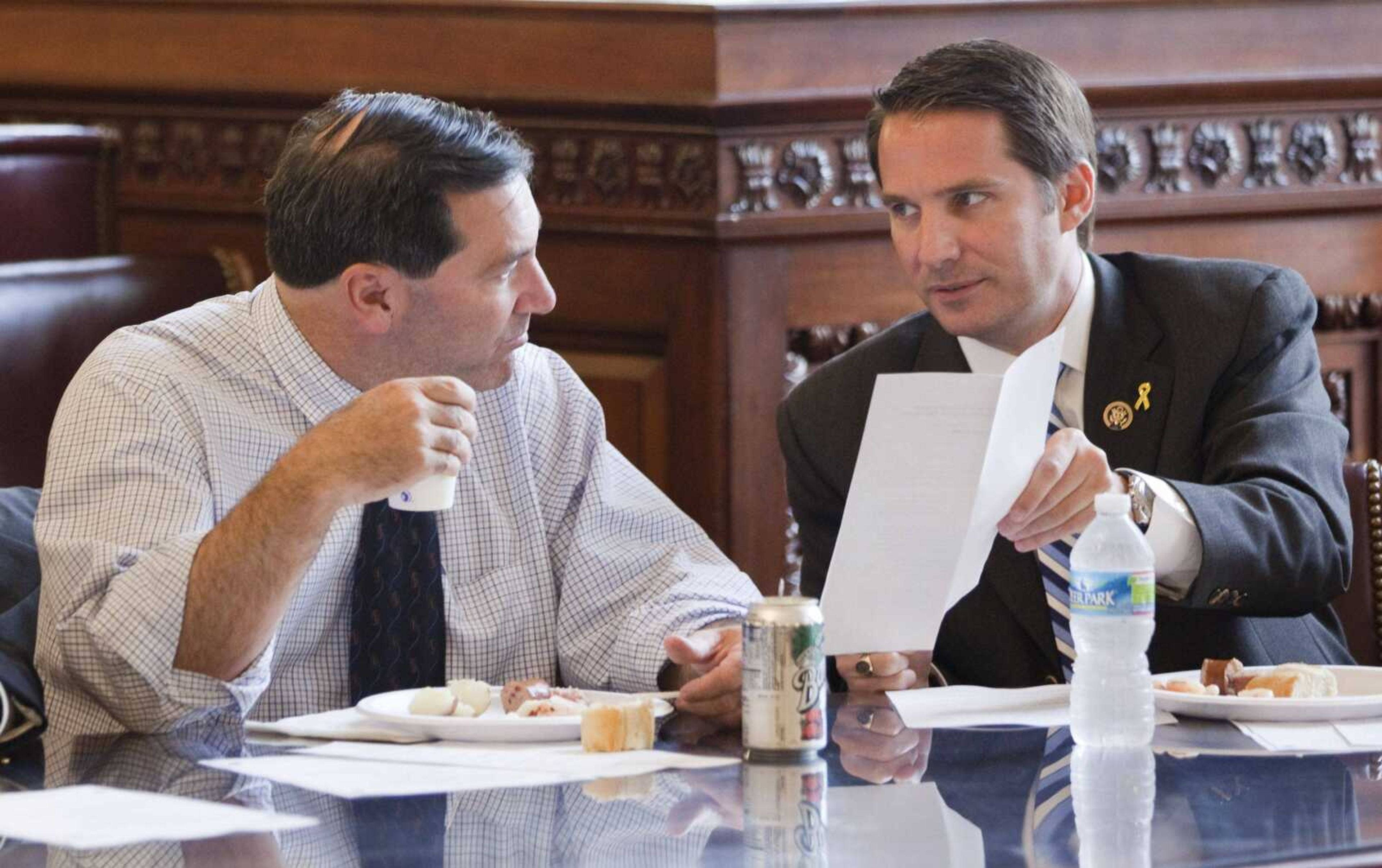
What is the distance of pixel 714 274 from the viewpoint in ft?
11.7

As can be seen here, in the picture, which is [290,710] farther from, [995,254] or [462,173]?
[995,254]

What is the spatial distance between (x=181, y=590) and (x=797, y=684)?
0.64 meters

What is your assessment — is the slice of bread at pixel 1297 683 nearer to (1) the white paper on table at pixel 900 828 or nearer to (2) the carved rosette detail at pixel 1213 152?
(1) the white paper on table at pixel 900 828

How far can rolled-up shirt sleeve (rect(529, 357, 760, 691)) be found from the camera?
241cm

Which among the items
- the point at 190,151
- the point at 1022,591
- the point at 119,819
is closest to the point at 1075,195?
the point at 1022,591

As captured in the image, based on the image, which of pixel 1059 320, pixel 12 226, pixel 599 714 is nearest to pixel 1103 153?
pixel 1059 320

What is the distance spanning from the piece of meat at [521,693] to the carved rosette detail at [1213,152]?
2.32m

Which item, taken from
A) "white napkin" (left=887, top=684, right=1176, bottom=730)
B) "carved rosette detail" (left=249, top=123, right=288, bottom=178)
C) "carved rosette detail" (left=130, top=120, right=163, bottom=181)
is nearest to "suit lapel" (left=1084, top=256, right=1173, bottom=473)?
"white napkin" (left=887, top=684, right=1176, bottom=730)

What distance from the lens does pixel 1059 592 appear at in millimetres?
2510

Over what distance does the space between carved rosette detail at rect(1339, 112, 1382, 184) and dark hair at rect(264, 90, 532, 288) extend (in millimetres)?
2228

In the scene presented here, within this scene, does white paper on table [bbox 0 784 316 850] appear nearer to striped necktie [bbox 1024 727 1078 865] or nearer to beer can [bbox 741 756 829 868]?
beer can [bbox 741 756 829 868]

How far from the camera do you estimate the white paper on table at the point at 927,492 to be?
75.0 inches

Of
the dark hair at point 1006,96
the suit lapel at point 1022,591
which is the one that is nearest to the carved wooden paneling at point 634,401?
the dark hair at point 1006,96

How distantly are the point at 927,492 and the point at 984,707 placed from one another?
0.90 feet
